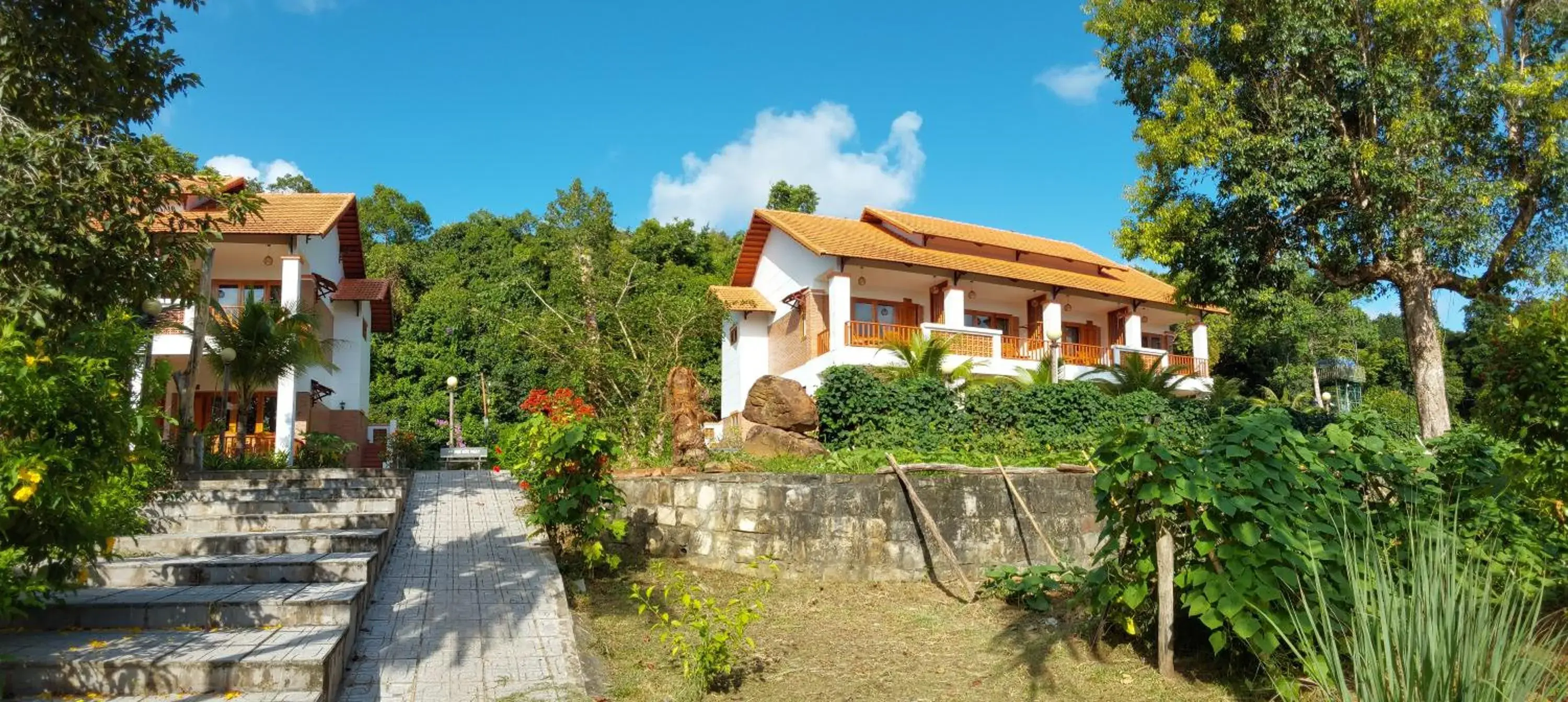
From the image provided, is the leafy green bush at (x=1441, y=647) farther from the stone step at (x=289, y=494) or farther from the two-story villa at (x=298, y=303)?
the two-story villa at (x=298, y=303)

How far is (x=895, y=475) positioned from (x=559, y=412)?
3.39m

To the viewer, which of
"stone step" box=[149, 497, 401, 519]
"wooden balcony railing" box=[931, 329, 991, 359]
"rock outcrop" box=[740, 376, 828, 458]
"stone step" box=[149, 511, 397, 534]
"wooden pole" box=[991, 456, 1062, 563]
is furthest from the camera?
"wooden balcony railing" box=[931, 329, 991, 359]

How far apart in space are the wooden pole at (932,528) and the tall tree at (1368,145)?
30.1 ft

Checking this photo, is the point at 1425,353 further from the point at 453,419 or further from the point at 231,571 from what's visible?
the point at 453,419

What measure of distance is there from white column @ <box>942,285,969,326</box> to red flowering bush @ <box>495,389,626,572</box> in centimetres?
1540

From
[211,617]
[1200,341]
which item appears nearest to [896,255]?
[1200,341]

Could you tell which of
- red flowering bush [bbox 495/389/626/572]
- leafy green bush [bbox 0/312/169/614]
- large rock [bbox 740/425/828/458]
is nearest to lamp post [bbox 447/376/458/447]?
large rock [bbox 740/425/828/458]

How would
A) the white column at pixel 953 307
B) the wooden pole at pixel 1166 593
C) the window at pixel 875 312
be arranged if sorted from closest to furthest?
the wooden pole at pixel 1166 593 → the white column at pixel 953 307 → the window at pixel 875 312

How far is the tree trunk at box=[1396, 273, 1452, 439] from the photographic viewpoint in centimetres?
1501

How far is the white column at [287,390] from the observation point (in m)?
18.2

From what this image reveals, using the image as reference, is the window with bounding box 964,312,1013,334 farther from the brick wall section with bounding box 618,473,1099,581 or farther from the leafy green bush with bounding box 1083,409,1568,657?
the leafy green bush with bounding box 1083,409,1568,657

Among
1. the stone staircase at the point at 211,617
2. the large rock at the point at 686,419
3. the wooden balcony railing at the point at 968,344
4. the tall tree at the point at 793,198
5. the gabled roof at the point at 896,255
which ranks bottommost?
the stone staircase at the point at 211,617

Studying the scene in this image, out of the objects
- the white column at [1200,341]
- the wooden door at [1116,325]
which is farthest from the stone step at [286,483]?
the white column at [1200,341]

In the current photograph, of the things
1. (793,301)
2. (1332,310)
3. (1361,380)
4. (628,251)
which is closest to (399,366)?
(628,251)
